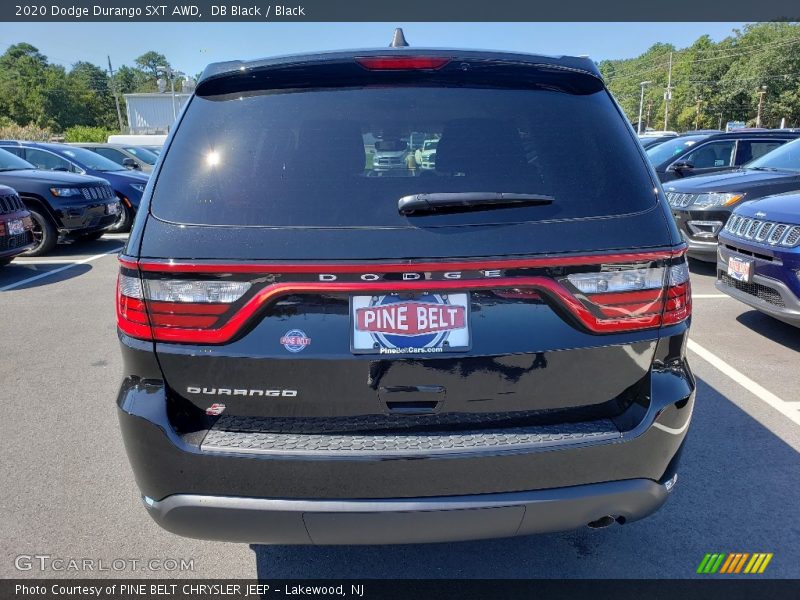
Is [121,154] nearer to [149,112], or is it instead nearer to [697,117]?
[149,112]

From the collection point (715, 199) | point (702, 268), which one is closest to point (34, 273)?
point (715, 199)

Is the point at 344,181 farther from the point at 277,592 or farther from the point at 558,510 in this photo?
the point at 277,592

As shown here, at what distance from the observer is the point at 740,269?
5.06m

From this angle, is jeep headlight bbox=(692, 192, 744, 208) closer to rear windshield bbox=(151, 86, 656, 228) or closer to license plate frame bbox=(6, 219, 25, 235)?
rear windshield bbox=(151, 86, 656, 228)

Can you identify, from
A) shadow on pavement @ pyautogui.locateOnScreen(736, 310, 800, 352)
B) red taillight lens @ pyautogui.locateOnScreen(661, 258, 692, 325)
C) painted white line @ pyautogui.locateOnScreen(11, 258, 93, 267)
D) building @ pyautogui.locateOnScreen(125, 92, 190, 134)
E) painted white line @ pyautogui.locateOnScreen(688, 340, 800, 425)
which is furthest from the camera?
building @ pyautogui.locateOnScreen(125, 92, 190, 134)

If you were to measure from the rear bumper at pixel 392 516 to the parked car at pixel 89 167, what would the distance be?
10.7 meters

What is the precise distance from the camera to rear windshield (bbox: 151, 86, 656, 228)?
1.79m

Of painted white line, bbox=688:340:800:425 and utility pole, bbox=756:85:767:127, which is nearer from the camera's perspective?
painted white line, bbox=688:340:800:425

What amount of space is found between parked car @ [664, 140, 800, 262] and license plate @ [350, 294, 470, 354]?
22.8 ft

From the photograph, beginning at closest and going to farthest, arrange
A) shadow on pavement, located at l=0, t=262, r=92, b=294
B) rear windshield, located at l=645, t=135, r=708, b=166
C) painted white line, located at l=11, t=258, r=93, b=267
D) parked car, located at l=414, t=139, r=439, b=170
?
parked car, located at l=414, t=139, r=439, b=170, shadow on pavement, located at l=0, t=262, r=92, b=294, painted white line, located at l=11, t=258, r=93, b=267, rear windshield, located at l=645, t=135, r=708, b=166

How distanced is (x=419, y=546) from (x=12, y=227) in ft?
23.5

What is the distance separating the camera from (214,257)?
67.4 inches

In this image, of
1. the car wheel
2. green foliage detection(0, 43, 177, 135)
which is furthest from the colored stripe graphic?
green foliage detection(0, 43, 177, 135)

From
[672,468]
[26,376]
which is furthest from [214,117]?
[26,376]
